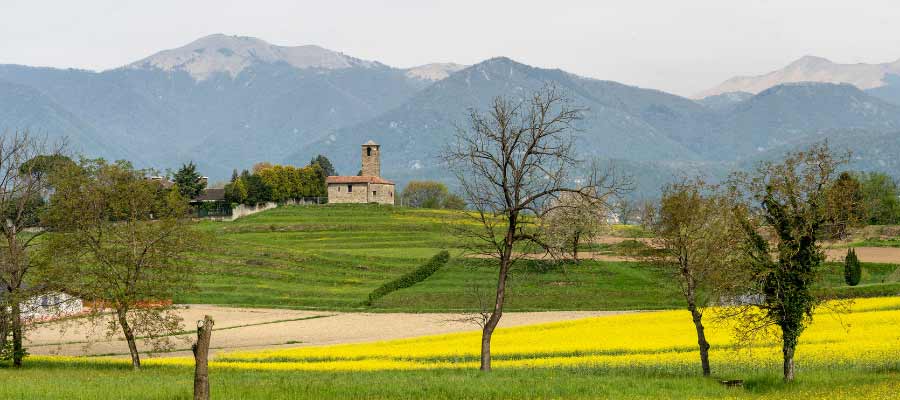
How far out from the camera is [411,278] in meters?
89.1

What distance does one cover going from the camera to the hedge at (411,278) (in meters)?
83.0

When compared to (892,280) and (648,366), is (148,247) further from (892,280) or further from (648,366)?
(892,280)

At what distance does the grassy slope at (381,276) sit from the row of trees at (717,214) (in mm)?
22105

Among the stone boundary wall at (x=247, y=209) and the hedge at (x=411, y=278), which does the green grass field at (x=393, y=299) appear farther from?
the stone boundary wall at (x=247, y=209)

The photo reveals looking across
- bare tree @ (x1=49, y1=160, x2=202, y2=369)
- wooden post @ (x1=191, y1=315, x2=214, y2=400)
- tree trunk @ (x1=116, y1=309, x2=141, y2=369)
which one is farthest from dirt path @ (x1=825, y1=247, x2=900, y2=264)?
wooden post @ (x1=191, y1=315, x2=214, y2=400)

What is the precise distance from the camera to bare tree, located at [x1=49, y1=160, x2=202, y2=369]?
41.2m

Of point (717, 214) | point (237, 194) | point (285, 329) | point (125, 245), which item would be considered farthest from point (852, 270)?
point (237, 194)

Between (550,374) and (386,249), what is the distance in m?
86.6

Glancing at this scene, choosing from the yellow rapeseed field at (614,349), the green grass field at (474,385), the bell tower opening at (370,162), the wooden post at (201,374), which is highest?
the bell tower opening at (370,162)

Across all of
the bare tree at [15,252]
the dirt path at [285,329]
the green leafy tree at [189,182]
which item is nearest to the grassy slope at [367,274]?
the dirt path at [285,329]

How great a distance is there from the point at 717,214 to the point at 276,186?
140857mm

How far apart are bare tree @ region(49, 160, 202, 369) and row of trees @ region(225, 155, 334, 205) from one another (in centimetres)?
11890

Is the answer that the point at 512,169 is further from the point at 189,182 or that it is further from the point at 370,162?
the point at 370,162

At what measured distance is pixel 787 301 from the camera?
29.8 meters
